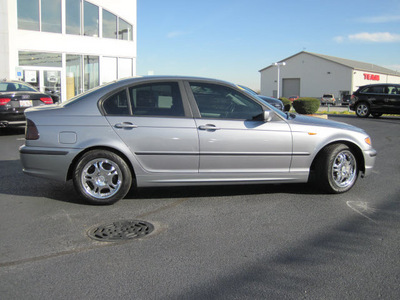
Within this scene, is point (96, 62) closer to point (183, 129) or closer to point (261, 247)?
point (183, 129)

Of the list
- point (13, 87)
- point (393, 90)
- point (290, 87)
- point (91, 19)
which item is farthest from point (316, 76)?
point (13, 87)

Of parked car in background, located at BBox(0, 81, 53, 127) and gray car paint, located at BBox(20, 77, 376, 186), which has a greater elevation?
parked car in background, located at BBox(0, 81, 53, 127)

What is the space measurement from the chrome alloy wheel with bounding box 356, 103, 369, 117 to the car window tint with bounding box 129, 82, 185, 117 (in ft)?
55.3

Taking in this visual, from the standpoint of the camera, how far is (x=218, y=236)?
12.7 ft

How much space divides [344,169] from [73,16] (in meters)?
22.4

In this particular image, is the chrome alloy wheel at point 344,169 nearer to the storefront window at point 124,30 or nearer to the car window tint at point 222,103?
the car window tint at point 222,103

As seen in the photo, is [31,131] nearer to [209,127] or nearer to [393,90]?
[209,127]

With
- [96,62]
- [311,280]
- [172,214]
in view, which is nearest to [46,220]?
[172,214]

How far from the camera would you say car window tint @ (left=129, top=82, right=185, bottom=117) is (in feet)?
16.2

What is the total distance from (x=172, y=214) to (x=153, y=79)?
5.73 feet

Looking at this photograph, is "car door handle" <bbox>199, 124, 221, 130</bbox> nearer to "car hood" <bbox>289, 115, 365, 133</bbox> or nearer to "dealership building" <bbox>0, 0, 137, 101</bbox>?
"car hood" <bbox>289, 115, 365, 133</bbox>

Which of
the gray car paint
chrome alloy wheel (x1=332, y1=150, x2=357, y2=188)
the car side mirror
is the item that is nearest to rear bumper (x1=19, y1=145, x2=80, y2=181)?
the gray car paint

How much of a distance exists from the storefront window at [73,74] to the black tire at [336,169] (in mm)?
21056

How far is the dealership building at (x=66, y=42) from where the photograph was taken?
71.6ft
